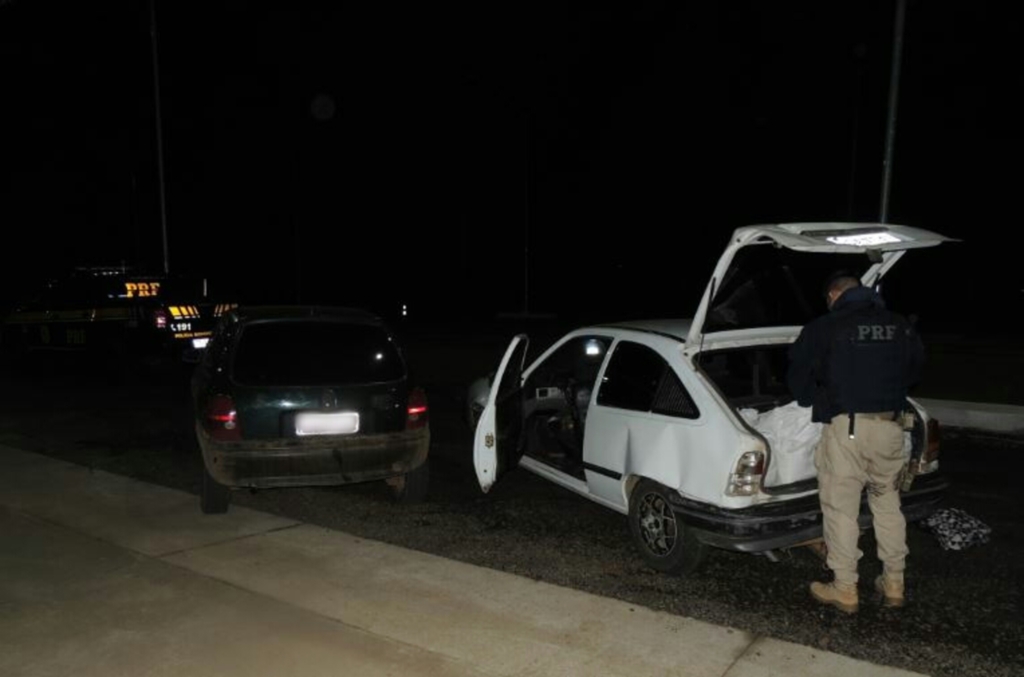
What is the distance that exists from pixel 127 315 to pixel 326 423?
8.63 meters

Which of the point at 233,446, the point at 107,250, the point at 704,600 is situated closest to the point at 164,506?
the point at 233,446

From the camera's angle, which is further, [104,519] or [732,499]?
[104,519]

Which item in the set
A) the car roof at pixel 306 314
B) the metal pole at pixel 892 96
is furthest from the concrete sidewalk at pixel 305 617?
the metal pole at pixel 892 96

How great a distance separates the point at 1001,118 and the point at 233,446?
53.4 meters

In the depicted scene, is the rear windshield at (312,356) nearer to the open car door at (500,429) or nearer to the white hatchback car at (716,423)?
the open car door at (500,429)

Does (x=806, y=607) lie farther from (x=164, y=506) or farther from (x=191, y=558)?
(x=164, y=506)

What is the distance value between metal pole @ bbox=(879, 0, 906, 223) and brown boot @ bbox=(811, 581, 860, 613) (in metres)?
6.86

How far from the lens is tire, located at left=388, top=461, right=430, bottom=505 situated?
255 inches

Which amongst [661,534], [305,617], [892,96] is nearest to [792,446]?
[661,534]

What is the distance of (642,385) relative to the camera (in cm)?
529

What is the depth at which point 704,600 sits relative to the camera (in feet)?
15.3

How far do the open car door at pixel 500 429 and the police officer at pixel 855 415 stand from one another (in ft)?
7.13

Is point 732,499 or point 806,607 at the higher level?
point 732,499

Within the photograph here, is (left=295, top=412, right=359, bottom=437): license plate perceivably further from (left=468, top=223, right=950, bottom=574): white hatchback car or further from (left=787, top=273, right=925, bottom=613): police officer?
(left=787, top=273, right=925, bottom=613): police officer
